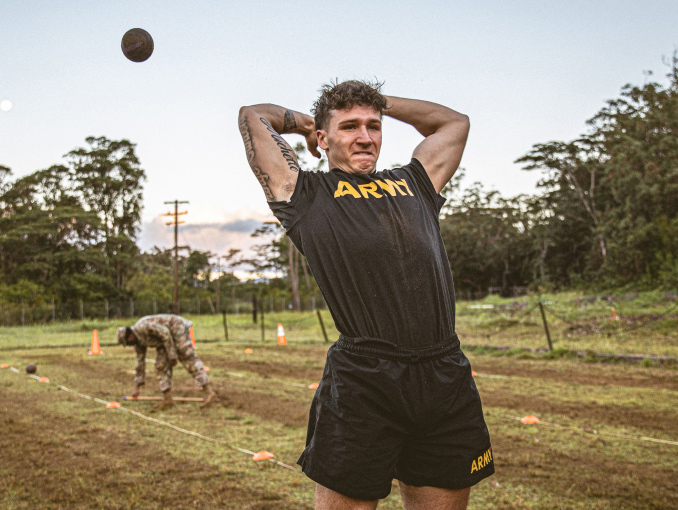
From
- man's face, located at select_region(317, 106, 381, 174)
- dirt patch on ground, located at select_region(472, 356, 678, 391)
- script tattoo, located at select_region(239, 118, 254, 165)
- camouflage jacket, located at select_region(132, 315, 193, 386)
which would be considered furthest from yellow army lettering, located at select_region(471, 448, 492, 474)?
dirt patch on ground, located at select_region(472, 356, 678, 391)

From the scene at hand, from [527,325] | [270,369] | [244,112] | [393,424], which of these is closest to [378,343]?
[393,424]

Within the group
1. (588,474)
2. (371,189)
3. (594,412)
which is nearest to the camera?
(371,189)

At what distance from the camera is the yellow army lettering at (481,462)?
1.90 meters

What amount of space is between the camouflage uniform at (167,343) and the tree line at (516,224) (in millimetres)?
25194

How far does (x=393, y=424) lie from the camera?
1.84 meters

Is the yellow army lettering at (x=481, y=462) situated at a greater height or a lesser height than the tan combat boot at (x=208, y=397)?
greater

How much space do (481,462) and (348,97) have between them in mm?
1376

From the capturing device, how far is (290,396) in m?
9.67

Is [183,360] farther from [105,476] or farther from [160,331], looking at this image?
[105,476]

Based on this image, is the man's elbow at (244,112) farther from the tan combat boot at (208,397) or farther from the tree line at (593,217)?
the tree line at (593,217)

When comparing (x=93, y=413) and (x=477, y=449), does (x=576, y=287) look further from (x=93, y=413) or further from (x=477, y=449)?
(x=477, y=449)

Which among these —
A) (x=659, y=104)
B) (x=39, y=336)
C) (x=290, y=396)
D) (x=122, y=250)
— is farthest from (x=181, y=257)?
(x=290, y=396)

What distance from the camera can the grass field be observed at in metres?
4.73

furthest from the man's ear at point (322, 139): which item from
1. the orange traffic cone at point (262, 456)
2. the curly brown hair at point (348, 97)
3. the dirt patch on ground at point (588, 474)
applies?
the orange traffic cone at point (262, 456)
